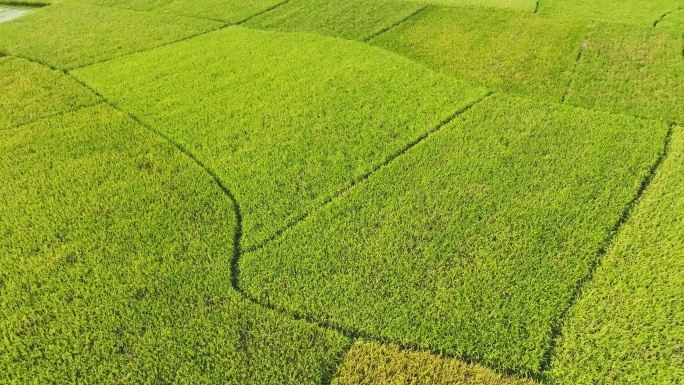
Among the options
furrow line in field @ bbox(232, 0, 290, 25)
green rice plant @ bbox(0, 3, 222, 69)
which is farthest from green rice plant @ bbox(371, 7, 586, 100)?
green rice plant @ bbox(0, 3, 222, 69)

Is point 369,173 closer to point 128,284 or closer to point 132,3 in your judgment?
point 128,284

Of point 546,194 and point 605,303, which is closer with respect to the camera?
point 605,303

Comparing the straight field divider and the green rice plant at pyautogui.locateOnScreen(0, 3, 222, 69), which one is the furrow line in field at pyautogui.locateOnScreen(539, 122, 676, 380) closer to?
the straight field divider

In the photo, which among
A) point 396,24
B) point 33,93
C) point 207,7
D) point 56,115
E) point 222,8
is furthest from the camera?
point 207,7

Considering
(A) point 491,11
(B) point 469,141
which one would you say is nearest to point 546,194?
(B) point 469,141

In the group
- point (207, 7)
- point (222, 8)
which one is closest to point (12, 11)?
point (207, 7)

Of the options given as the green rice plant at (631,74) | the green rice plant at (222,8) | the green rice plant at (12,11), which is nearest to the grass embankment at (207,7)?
the green rice plant at (222,8)

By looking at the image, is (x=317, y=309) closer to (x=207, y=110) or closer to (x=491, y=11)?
(x=207, y=110)
